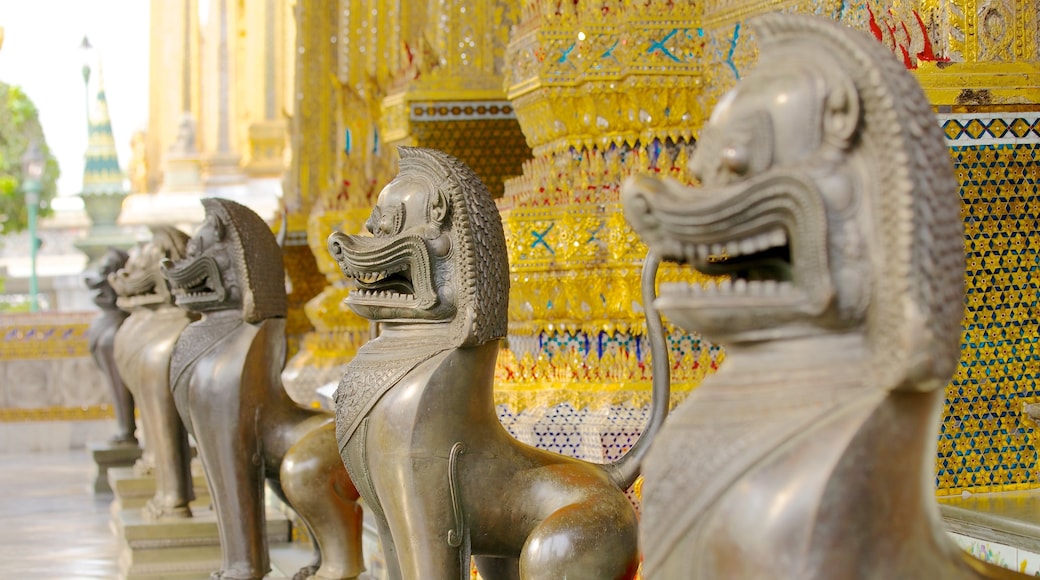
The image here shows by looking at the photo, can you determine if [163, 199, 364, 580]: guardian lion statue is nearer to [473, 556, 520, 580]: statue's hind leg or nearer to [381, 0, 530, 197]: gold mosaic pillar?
[473, 556, 520, 580]: statue's hind leg

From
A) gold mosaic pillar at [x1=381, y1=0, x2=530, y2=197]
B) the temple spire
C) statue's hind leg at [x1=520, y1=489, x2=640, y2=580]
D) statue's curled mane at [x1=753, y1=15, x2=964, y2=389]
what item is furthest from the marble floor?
the temple spire

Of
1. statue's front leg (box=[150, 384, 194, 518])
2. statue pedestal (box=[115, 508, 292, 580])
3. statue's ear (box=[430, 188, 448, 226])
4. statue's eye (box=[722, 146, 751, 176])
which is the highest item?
statue's eye (box=[722, 146, 751, 176])

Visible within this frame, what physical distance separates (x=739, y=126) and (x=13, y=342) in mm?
12015

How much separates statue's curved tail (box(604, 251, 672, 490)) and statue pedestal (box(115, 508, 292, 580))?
280 centimetres

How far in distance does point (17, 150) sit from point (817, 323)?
66.5 ft

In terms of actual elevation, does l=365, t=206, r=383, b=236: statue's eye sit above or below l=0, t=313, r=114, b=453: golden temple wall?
above

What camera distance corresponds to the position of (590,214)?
14.8ft

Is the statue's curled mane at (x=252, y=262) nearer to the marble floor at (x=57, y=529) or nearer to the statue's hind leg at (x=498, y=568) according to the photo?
the marble floor at (x=57, y=529)

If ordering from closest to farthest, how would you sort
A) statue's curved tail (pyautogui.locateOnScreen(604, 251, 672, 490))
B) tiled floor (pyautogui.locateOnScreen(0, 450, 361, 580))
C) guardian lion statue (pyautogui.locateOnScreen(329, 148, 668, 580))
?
statue's curved tail (pyautogui.locateOnScreen(604, 251, 672, 490)) → guardian lion statue (pyautogui.locateOnScreen(329, 148, 668, 580)) → tiled floor (pyautogui.locateOnScreen(0, 450, 361, 580))

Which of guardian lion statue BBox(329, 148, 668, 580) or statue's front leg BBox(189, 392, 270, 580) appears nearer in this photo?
guardian lion statue BBox(329, 148, 668, 580)

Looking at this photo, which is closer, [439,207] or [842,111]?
[842,111]

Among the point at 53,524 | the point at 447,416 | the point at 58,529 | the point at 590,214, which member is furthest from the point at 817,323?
the point at 53,524

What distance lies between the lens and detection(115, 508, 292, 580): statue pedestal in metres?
5.51

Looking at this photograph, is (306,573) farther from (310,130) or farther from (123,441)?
(123,441)
